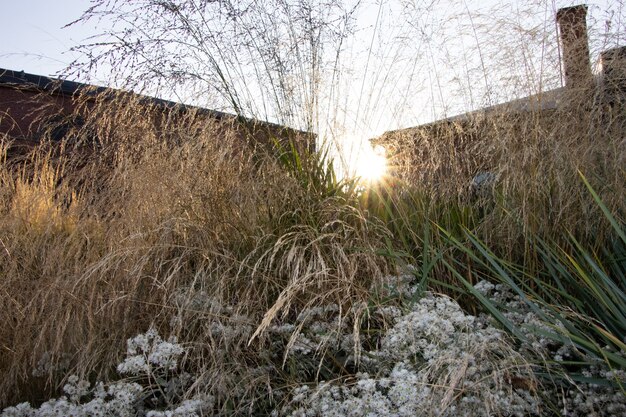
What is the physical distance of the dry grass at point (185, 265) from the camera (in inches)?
83.7

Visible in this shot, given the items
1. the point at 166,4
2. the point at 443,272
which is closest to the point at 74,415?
the point at 443,272

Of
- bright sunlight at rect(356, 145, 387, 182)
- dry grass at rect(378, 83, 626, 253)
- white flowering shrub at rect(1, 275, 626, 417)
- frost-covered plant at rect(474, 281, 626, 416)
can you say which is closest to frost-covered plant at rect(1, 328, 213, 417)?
white flowering shrub at rect(1, 275, 626, 417)

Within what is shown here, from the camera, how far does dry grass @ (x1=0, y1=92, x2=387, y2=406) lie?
83.7 inches

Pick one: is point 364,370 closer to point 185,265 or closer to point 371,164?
point 185,265

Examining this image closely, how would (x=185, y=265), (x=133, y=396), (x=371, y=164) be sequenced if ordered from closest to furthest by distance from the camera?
(x=133, y=396)
(x=185, y=265)
(x=371, y=164)

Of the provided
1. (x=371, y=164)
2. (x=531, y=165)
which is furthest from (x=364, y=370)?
(x=371, y=164)

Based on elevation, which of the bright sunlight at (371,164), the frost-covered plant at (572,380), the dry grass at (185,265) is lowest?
the frost-covered plant at (572,380)

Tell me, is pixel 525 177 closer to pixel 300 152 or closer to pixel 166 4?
pixel 300 152

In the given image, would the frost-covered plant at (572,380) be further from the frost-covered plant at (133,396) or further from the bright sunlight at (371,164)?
the bright sunlight at (371,164)

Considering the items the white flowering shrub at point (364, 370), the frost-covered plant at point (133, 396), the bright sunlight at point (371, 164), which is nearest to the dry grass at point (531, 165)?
the bright sunlight at point (371, 164)

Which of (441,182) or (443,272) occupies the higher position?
(441,182)

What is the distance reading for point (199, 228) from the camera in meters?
2.45

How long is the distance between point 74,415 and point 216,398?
42 cm

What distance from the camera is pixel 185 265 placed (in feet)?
7.88
